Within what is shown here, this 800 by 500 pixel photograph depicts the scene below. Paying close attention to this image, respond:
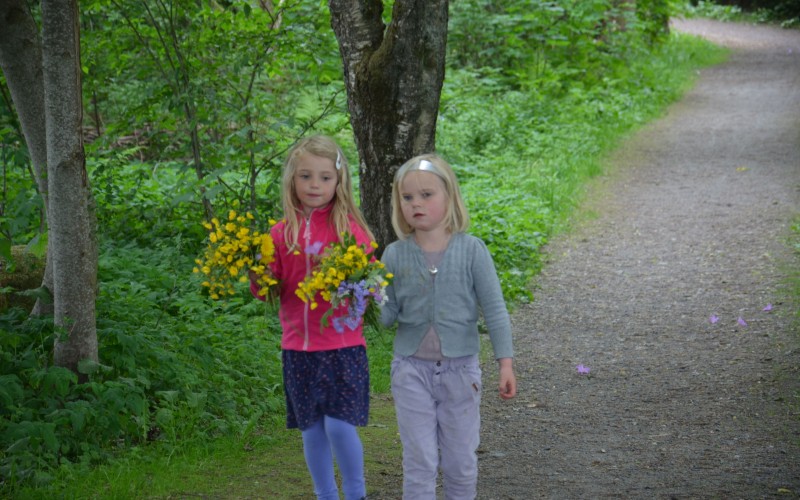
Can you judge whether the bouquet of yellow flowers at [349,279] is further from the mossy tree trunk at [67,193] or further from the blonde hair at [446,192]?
the mossy tree trunk at [67,193]

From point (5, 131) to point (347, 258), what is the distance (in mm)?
4546

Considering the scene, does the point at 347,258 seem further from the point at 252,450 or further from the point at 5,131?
the point at 5,131

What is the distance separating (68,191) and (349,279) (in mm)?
2153

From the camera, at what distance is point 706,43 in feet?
89.6

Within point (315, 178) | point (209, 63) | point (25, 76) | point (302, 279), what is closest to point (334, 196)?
point (315, 178)

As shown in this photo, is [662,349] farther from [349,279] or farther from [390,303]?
[349,279]

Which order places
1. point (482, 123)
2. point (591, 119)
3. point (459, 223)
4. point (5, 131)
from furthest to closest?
1. point (591, 119)
2. point (482, 123)
3. point (5, 131)
4. point (459, 223)

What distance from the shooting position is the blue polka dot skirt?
12.1 ft

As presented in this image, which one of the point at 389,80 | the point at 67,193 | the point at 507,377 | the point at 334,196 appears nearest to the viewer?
the point at 507,377

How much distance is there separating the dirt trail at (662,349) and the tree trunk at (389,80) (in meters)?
1.65

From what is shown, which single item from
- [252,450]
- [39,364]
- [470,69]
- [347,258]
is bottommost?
[252,450]

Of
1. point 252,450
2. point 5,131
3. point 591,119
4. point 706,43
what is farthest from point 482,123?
point 706,43

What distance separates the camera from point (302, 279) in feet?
12.2

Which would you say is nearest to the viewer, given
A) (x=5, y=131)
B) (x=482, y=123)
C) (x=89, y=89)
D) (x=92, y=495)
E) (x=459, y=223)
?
(x=459, y=223)
